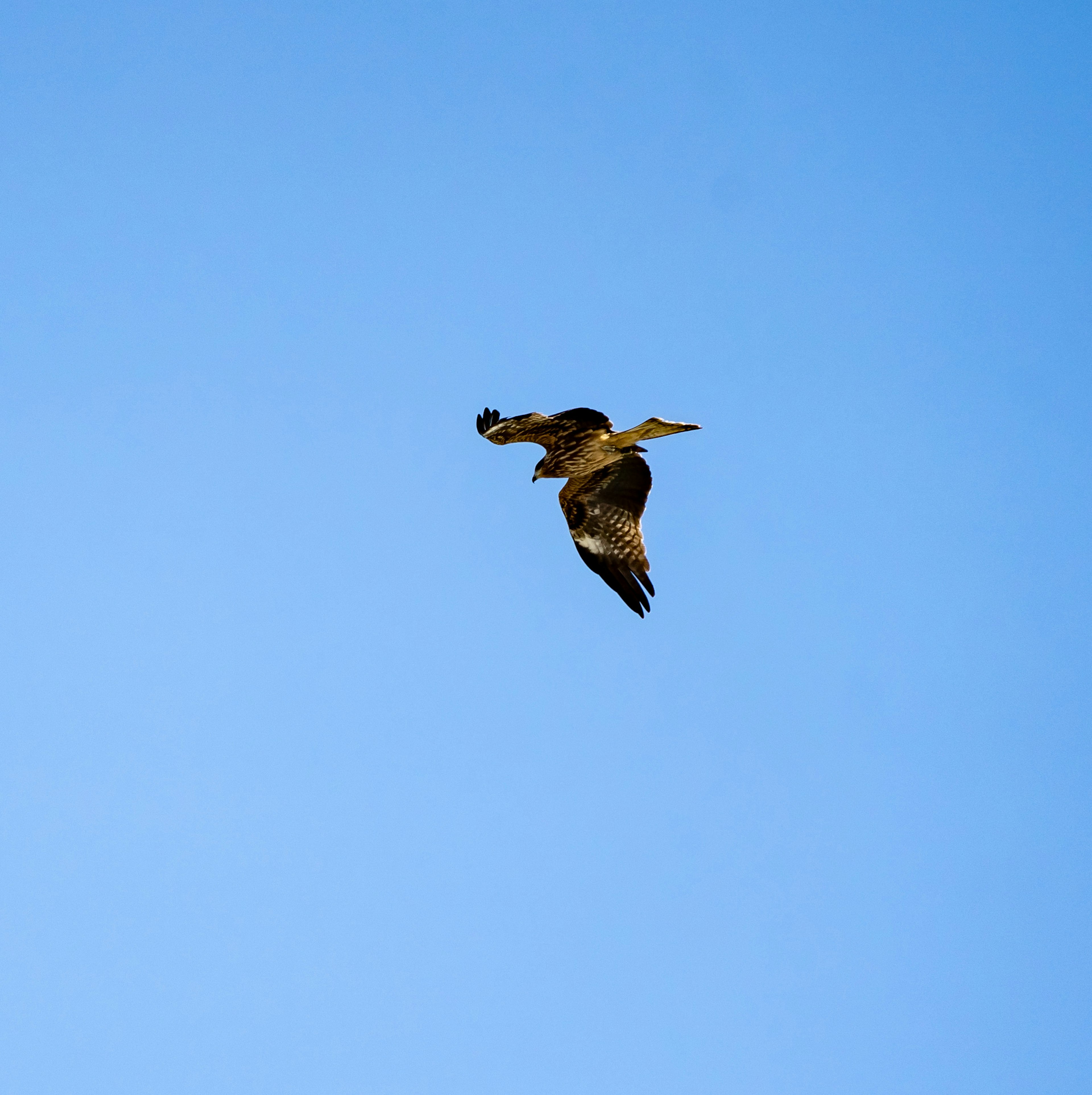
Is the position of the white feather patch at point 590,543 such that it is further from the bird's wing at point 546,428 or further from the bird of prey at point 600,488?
the bird's wing at point 546,428

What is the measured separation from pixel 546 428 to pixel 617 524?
5.04 ft

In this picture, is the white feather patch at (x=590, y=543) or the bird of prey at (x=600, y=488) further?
the white feather patch at (x=590, y=543)

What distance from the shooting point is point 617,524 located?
11523mm

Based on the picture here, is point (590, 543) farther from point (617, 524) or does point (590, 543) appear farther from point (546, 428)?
point (546, 428)

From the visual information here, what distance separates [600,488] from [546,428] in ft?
4.07

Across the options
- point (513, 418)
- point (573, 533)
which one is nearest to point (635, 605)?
point (573, 533)

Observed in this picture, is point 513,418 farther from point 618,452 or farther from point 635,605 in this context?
point 635,605

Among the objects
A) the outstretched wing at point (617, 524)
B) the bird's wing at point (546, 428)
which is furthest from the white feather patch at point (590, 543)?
the bird's wing at point (546, 428)

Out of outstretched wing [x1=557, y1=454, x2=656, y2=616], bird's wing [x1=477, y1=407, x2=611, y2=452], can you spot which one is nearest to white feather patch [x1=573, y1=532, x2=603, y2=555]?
outstretched wing [x1=557, y1=454, x2=656, y2=616]

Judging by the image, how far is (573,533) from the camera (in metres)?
11.8

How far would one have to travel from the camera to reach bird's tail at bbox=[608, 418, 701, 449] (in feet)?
33.1

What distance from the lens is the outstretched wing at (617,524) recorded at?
11367 mm

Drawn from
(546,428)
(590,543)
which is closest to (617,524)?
(590,543)

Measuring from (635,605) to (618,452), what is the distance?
1.65 m
